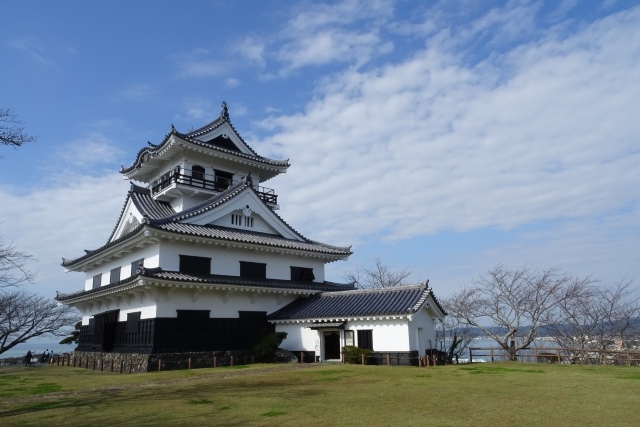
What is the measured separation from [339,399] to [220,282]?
14.1 m

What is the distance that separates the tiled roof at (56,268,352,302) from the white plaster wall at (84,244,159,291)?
149 cm

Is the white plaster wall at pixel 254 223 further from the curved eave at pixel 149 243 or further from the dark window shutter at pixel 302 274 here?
the dark window shutter at pixel 302 274

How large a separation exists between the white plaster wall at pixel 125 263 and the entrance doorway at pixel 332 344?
10481 mm

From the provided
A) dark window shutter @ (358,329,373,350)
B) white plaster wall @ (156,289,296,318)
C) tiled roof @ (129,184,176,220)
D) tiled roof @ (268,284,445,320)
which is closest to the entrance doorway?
tiled roof @ (268,284,445,320)

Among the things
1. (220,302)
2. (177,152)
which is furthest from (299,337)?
(177,152)

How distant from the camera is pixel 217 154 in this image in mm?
32719

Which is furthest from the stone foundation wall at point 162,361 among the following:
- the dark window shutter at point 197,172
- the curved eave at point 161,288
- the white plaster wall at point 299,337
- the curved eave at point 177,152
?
the curved eave at point 177,152

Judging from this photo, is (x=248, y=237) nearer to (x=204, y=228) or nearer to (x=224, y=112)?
(x=204, y=228)

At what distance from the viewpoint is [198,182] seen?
3200cm

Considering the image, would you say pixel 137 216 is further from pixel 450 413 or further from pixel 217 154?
pixel 450 413

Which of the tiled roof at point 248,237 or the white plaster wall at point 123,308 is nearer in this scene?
the white plaster wall at point 123,308

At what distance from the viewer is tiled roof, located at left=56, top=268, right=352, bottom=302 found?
23281 millimetres

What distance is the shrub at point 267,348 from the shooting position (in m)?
25.8

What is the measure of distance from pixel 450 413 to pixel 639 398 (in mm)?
5381
